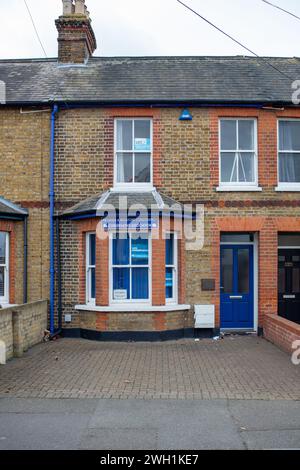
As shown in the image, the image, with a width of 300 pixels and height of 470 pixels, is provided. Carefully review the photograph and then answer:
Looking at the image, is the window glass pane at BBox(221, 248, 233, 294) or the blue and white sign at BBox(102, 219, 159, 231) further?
the window glass pane at BBox(221, 248, 233, 294)

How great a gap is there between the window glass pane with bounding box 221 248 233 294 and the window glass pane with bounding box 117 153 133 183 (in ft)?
10.5

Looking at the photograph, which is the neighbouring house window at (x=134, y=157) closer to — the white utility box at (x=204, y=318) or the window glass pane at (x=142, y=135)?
the window glass pane at (x=142, y=135)

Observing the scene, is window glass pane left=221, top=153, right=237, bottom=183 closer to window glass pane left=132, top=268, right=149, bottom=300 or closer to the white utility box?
window glass pane left=132, top=268, right=149, bottom=300

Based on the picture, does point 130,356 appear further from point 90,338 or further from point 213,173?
point 213,173

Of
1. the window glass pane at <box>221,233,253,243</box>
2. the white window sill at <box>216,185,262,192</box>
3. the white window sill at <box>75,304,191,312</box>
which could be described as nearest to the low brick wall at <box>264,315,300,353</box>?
the window glass pane at <box>221,233,253,243</box>

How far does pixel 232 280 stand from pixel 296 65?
265 inches

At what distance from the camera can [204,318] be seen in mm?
12961

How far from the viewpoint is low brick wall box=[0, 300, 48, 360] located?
1023 centimetres

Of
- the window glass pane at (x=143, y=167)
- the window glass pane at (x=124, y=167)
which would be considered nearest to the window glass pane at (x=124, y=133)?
the window glass pane at (x=124, y=167)

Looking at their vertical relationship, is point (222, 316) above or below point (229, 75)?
below

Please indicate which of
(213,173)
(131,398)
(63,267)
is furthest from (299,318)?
(131,398)

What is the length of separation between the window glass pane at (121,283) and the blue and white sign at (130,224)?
107 centimetres

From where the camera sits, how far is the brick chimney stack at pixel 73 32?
14.9m

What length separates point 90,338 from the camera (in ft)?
42.2
